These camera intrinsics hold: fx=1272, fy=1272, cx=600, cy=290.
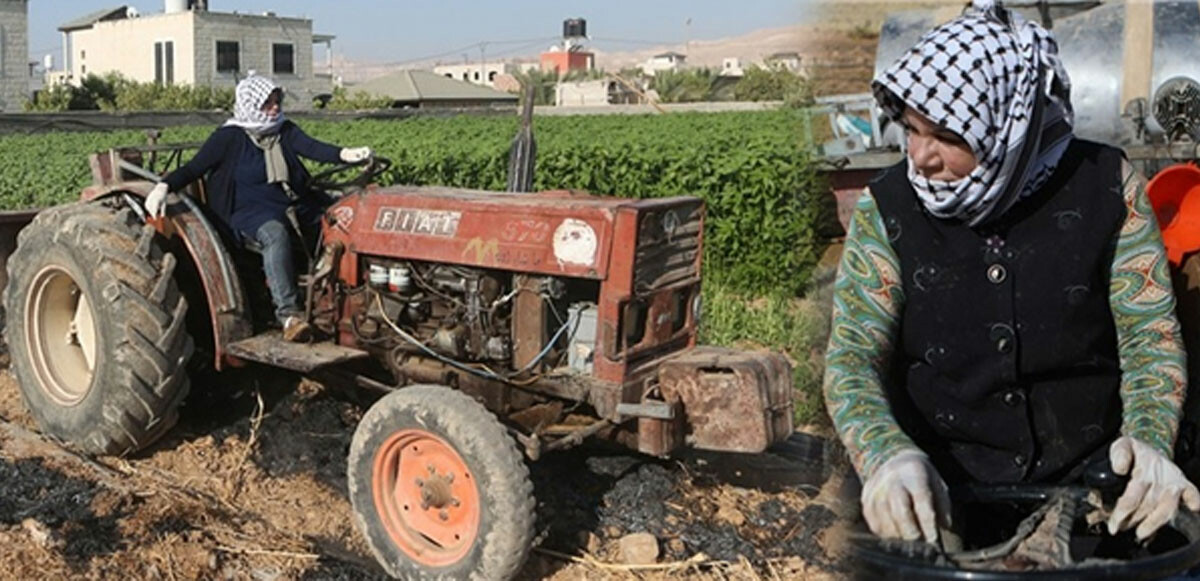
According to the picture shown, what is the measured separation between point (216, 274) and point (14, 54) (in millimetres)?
49316

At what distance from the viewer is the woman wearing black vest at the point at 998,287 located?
182 centimetres

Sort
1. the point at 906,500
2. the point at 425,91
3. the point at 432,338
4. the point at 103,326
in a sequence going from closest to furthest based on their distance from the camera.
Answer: the point at 906,500
the point at 432,338
the point at 103,326
the point at 425,91

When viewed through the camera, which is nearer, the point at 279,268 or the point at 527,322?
the point at 527,322

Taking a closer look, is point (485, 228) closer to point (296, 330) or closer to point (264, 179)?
point (296, 330)

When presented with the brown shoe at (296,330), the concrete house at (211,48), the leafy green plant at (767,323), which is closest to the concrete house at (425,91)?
the concrete house at (211,48)

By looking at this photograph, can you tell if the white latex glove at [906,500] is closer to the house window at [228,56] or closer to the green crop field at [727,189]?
the green crop field at [727,189]

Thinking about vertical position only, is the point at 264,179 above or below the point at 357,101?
below

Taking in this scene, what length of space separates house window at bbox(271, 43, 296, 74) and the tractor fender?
186 ft

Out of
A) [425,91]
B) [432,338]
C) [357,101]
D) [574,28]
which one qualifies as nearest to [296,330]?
[432,338]

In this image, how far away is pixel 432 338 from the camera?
4934 mm

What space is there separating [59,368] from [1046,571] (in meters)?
5.34

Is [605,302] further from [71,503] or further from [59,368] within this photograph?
[59,368]

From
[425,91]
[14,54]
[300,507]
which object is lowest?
[300,507]

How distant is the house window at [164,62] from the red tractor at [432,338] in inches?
2212
